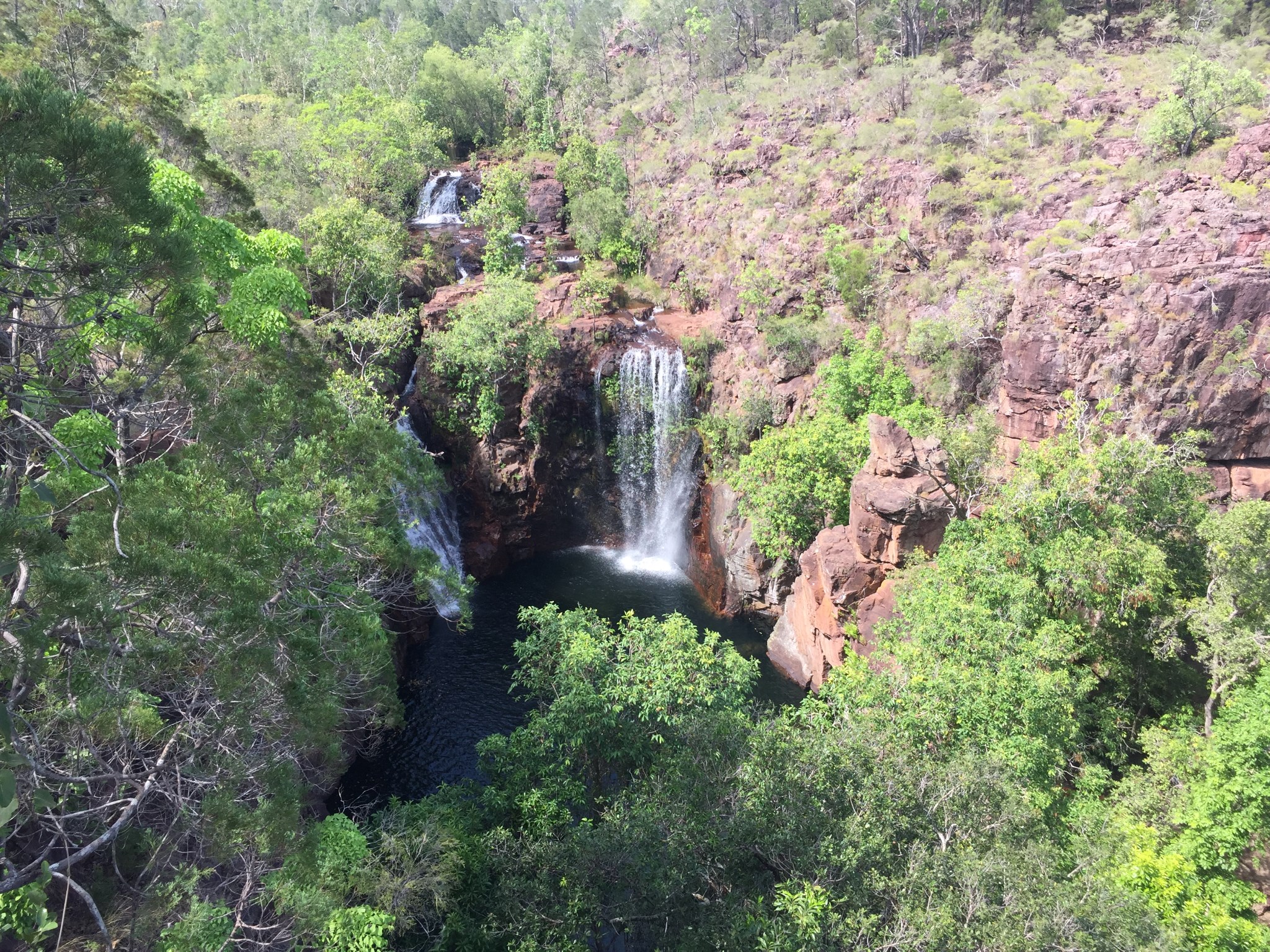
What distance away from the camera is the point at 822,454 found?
76.7 feet

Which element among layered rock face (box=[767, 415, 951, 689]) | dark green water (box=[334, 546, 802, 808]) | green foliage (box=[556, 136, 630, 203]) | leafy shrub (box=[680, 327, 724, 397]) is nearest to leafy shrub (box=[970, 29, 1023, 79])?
green foliage (box=[556, 136, 630, 203])

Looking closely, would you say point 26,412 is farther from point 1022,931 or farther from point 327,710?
point 1022,931

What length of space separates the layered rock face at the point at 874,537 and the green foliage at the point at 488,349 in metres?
13.7

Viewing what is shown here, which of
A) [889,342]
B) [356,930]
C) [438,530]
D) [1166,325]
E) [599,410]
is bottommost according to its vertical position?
[438,530]

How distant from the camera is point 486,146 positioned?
5288 cm

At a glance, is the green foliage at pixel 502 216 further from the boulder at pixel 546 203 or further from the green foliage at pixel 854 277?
the green foliage at pixel 854 277

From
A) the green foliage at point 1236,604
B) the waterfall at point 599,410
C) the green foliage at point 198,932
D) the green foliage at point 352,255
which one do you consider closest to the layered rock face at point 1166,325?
the green foliage at point 1236,604

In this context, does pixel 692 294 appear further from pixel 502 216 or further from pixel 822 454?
pixel 822 454

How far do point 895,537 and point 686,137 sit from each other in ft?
113

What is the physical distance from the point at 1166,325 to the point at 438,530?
24505 millimetres

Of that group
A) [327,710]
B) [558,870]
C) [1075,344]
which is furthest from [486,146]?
[558,870]

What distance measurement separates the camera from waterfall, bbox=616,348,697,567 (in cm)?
3020

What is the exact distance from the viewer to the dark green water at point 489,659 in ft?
64.7

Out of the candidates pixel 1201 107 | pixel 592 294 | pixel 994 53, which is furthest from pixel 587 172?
pixel 1201 107
